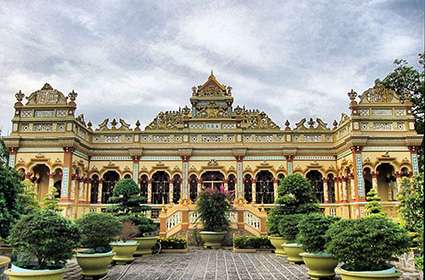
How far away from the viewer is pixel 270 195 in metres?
20.2

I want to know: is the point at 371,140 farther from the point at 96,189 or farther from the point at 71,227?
the point at 71,227

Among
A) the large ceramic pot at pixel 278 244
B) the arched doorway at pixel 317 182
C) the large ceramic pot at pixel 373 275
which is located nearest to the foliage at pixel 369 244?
the large ceramic pot at pixel 373 275

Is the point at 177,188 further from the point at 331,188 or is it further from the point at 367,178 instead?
the point at 367,178

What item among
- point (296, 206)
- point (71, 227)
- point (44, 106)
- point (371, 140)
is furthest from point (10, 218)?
point (371, 140)

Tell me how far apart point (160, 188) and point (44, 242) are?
45.0 ft

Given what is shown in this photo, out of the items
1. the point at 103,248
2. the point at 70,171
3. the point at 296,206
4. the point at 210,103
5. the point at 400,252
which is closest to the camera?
the point at 400,252

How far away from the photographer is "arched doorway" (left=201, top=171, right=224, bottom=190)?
2017cm

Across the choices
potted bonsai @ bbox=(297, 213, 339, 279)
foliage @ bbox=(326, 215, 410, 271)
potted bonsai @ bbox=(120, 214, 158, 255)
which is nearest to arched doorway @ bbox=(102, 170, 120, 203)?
potted bonsai @ bbox=(120, 214, 158, 255)

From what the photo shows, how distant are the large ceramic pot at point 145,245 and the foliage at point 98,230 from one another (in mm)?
3792

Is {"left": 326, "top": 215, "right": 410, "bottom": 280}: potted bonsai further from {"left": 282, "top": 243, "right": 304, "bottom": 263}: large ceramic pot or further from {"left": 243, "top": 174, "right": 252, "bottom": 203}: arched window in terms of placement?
{"left": 243, "top": 174, "right": 252, "bottom": 203}: arched window

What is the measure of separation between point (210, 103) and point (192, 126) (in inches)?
67.7

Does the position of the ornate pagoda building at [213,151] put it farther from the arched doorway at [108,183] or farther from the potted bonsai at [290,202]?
the potted bonsai at [290,202]

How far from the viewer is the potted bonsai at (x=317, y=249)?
801 cm

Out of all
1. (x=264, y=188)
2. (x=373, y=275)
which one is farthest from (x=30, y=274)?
(x=264, y=188)
